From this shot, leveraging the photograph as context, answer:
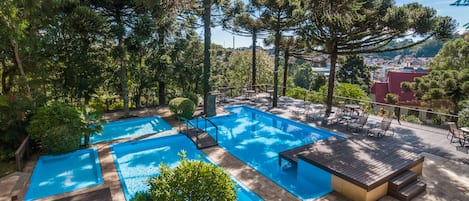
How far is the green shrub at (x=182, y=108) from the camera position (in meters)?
10.9

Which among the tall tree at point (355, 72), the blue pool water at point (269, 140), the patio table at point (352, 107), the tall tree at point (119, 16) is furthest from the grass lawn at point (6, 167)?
the tall tree at point (355, 72)

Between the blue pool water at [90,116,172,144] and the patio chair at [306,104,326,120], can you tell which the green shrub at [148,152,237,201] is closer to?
the blue pool water at [90,116,172,144]

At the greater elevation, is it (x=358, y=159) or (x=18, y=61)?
(x=18, y=61)

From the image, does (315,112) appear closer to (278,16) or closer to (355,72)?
(278,16)

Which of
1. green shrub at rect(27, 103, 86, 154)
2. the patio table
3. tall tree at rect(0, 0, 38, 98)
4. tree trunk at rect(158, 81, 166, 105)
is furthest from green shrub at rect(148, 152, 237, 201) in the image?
tree trunk at rect(158, 81, 166, 105)

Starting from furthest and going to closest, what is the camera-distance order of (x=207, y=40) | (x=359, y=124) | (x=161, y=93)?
(x=161, y=93)
(x=207, y=40)
(x=359, y=124)

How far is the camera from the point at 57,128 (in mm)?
7230

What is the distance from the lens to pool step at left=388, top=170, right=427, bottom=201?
530 centimetres

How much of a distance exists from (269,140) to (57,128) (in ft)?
22.4

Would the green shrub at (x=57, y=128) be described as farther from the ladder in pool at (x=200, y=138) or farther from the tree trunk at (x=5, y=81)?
the tree trunk at (x=5, y=81)

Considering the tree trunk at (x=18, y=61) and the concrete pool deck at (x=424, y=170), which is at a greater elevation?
the tree trunk at (x=18, y=61)

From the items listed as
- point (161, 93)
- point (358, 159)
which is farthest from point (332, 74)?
point (161, 93)

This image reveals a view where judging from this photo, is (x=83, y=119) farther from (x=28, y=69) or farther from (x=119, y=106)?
(x=119, y=106)

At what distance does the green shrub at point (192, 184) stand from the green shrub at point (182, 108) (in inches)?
289
